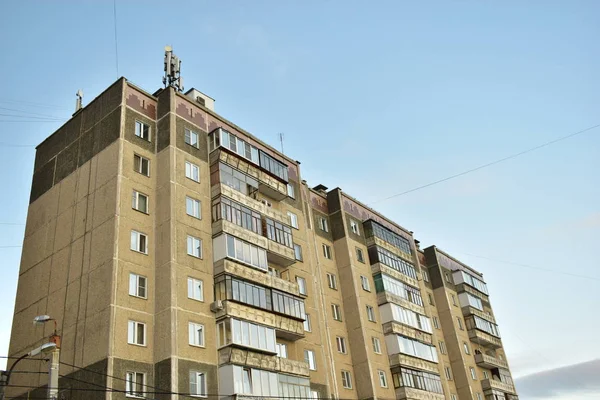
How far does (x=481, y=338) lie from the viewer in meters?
68.1

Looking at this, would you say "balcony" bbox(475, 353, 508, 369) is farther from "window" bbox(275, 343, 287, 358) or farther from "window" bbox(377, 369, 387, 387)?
"window" bbox(275, 343, 287, 358)

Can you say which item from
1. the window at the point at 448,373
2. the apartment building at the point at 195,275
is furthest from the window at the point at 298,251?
the window at the point at 448,373

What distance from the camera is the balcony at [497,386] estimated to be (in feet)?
209

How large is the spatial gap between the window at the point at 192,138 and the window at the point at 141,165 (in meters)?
3.35

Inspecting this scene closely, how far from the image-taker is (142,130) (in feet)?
133

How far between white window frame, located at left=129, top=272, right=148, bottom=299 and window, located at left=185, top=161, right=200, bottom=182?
26.1 ft

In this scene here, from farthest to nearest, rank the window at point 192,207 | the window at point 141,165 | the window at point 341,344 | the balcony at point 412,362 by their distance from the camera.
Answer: the balcony at point 412,362, the window at point 341,344, the window at point 141,165, the window at point 192,207

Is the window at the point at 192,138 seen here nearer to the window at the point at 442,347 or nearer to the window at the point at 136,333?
the window at the point at 136,333

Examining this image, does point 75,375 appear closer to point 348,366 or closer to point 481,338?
point 348,366

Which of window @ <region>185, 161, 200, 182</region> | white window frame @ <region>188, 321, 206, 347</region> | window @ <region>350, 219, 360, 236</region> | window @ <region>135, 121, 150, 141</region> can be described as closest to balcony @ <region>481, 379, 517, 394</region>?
window @ <region>350, 219, 360, 236</region>

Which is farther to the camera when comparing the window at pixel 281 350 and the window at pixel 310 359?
the window at pixel 310 359

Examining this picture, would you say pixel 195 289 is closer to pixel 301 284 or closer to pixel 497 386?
pixel 301 284

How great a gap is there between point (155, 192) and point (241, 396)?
13662mm

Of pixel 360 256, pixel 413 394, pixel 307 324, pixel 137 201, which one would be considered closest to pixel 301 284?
pixel 307 324
